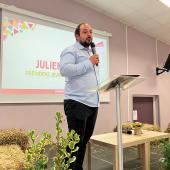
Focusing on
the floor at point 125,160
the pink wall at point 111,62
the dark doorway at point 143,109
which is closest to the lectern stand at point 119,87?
the floor at point 125,160

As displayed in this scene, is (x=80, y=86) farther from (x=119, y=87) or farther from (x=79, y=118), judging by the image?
(x=119, y=87)

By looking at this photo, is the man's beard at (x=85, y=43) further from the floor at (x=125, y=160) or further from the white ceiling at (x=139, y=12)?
the white ceiling at (x=139, y=12)

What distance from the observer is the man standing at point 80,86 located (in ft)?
5.87

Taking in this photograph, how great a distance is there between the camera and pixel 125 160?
287 cm

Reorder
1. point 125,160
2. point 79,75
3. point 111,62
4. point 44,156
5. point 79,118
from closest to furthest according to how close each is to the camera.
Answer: point 44,156 → point 79,118 → point 79,75 → point 125,160 → point 111,62

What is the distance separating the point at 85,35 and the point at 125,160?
1753mm

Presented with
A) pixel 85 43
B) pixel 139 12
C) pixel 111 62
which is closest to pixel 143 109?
pixel 111 62

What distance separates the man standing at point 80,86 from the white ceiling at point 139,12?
7.26ft

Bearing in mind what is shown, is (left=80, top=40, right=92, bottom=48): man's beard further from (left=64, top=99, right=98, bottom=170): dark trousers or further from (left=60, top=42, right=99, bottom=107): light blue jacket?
(left=64, top=99, right=98, bottom=170): dark trousers

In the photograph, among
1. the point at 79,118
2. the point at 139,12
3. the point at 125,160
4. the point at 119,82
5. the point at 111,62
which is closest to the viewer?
the point at 119,82

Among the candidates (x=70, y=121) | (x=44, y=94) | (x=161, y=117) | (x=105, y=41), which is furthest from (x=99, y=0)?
(x=161, y=117)

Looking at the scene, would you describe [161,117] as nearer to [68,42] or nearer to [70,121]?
[68,42]

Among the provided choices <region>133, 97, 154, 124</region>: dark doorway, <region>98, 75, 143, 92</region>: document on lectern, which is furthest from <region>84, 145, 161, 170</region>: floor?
<region>133, 97, 154, 124</region>: dark doorway

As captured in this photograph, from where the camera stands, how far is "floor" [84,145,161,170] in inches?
102
